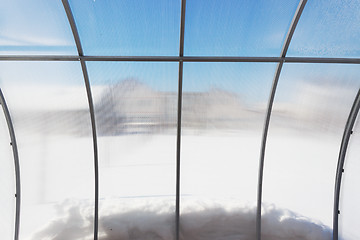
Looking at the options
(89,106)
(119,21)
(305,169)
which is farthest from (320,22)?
(89,106)

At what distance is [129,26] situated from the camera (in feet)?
21.6

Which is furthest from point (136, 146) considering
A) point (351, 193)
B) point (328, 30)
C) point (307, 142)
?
point (351, 193)

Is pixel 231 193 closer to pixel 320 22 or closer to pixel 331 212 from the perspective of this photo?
pixel 331 212

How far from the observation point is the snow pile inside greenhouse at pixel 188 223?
8.08 metres

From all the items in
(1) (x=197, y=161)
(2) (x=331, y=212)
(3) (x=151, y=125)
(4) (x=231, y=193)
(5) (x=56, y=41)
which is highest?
(5) (x=56, y=41)

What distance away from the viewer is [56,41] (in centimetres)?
676

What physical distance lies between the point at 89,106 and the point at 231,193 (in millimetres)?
4634

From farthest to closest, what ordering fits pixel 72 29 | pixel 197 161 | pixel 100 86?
1. pixel 197 161
2. pixel 100 86
3. pixel 72 29

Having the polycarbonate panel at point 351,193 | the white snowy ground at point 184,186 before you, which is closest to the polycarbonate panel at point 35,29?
the white snowy ground at point 184,186

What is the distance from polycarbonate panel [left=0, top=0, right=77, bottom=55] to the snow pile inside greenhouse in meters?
4.23

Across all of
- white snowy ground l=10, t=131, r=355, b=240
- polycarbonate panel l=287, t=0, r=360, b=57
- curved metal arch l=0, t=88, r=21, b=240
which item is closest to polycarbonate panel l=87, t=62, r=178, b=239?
white snowy ground l=10, t=131, r=355, b=240

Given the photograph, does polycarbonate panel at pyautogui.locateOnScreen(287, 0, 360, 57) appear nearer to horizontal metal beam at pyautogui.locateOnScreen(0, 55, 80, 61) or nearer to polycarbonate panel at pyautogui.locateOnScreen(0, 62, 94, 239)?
horizontal metal beam at pyautogui.locateOnScreen(0, 55, 80, 61)

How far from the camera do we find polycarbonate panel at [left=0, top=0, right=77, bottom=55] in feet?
20.6

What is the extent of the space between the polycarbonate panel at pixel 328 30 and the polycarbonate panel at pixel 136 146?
312 centimetres
